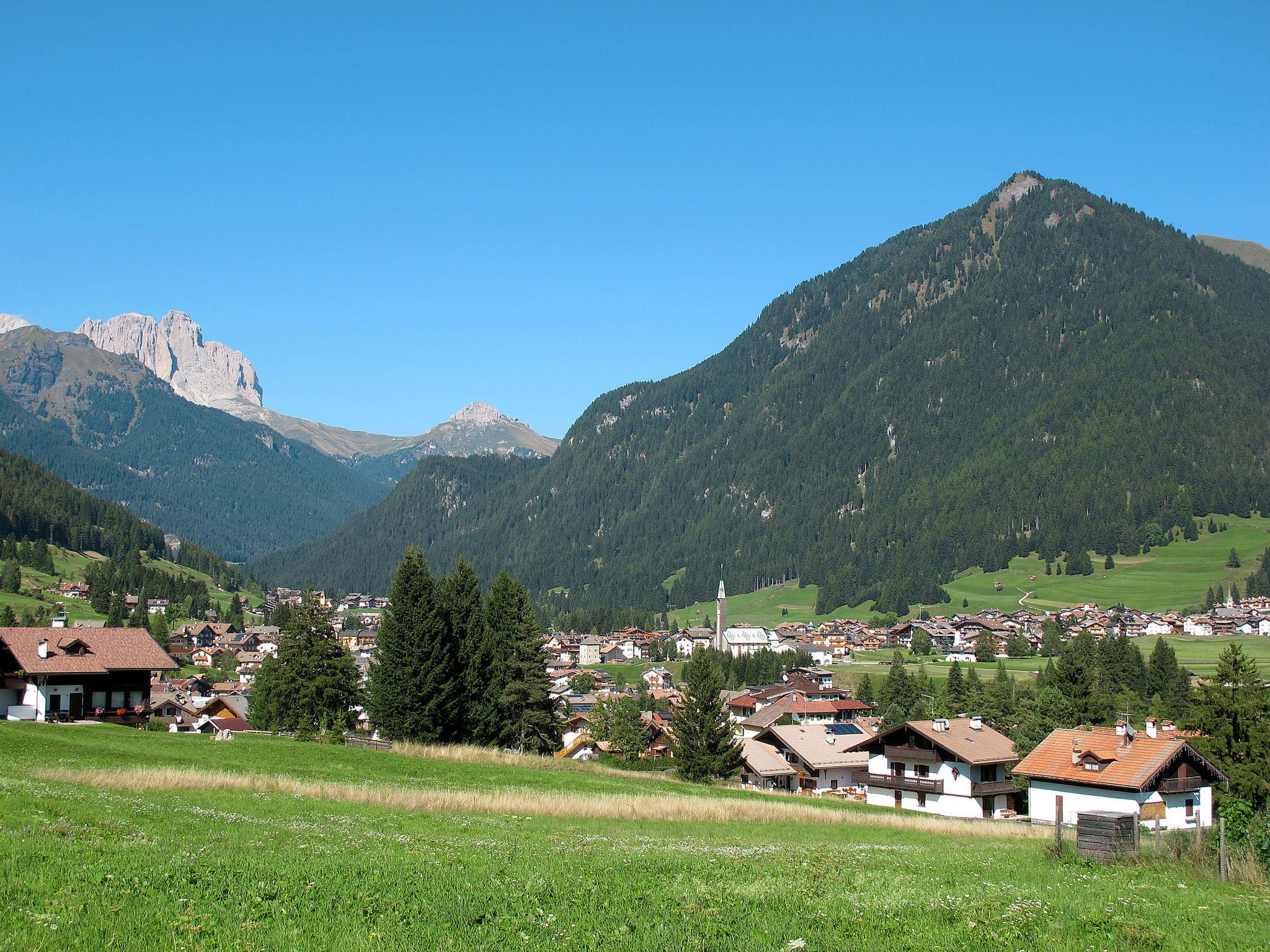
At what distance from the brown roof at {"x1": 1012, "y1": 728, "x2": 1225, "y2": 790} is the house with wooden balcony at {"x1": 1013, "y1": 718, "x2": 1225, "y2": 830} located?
0.12 ft

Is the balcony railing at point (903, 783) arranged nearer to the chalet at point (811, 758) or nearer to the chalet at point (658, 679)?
the chalet at point (811, 758)

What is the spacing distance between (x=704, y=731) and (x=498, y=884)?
53.2 m

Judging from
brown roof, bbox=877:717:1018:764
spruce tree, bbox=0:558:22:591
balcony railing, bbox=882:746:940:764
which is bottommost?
balcony railing, bbox=882:746:940:764

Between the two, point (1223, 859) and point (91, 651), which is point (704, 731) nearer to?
point (91, 651)

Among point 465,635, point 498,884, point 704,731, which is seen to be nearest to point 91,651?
point 465,635

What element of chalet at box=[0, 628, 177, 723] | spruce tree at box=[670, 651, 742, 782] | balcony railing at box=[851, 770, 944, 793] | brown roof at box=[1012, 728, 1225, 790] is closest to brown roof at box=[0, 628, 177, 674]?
chalet at box=[0, 628, 177, 723]

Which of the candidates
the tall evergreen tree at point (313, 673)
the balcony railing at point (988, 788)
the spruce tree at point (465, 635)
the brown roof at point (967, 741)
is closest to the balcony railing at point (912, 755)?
the brown roof at point (967, 741)

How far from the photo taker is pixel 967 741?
234 feet

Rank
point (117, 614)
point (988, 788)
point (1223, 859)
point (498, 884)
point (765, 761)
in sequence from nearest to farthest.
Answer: point (498, 884)
point (1223, 859)
point (988, 788)
point (765, 761)
point (117, 614)

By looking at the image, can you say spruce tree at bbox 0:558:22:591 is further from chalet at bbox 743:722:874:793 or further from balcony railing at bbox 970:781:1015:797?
balcony railing at bbox 970:781:1015:797

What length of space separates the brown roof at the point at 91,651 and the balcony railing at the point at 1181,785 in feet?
184

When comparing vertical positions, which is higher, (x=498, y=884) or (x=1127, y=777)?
(x=498, y=884)

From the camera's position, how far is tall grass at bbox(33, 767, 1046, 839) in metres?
27.6

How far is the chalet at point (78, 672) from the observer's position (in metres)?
56.9
